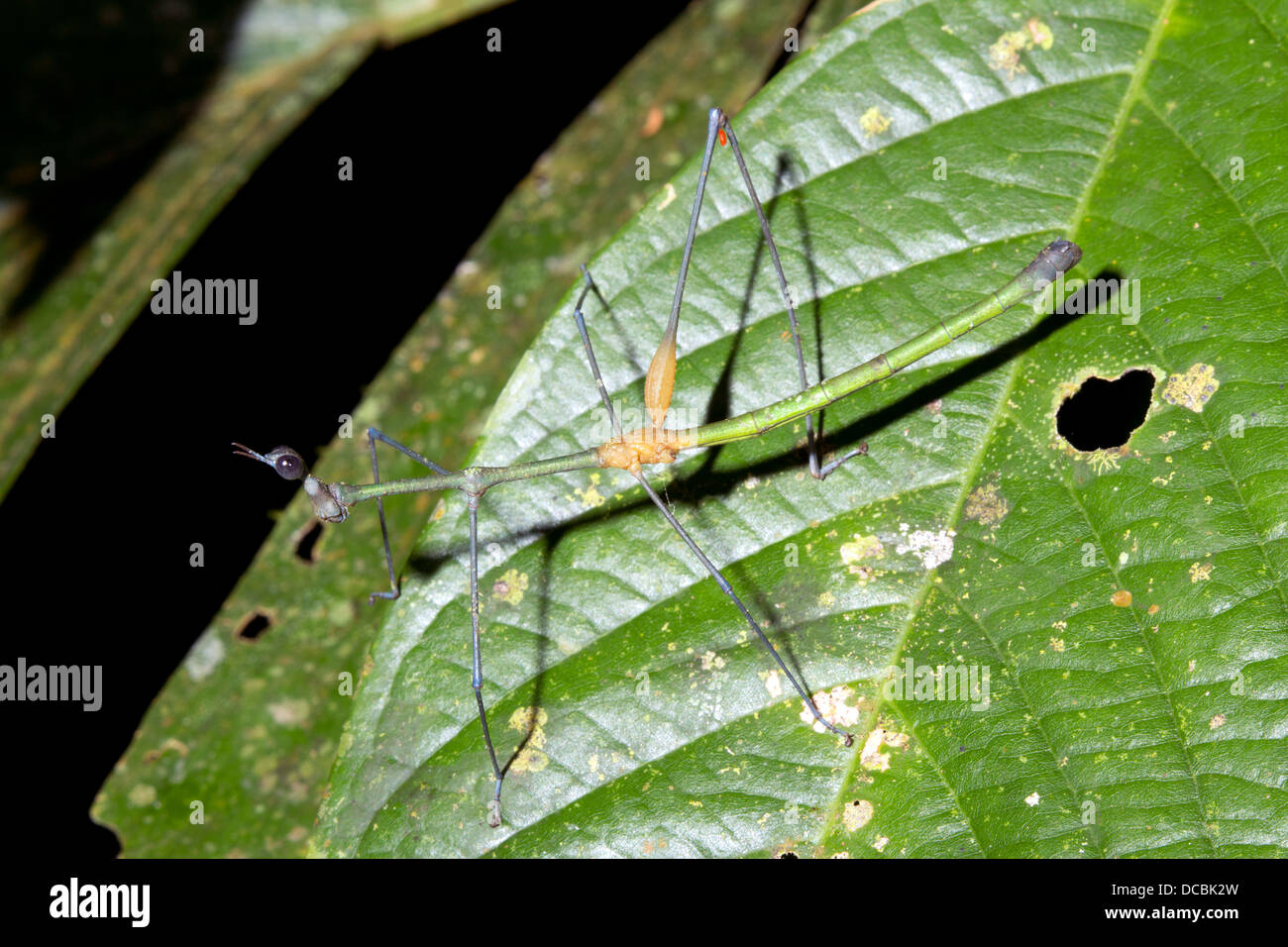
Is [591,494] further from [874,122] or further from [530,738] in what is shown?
[874,122]

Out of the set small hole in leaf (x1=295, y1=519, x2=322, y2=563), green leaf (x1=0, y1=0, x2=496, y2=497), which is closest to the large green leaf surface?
small hole in leaf (x1=295, y1=519, x2=322, y2=563)

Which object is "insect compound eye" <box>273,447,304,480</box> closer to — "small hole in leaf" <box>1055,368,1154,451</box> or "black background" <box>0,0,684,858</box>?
"black background" <box>0,0,684,858</box>

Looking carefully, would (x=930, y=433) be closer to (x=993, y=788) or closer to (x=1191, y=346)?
(x=1191, y=346)

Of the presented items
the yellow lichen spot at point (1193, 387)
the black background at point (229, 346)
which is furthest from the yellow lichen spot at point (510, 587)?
the black background at point (229, 346)

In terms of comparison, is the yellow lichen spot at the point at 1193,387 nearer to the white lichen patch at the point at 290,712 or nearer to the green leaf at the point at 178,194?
the green leaf at the point at 178,194

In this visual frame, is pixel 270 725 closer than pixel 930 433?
No

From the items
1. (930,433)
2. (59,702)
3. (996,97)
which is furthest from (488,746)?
(59,702)

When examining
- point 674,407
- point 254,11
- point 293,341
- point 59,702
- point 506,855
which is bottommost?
point 506,855
